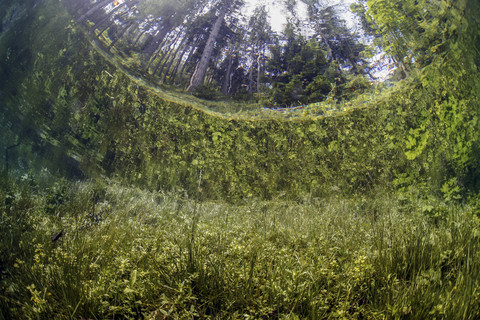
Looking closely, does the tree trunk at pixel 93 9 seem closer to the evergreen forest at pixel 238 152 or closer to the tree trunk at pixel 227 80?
the evergreen forest at pixel 238 152

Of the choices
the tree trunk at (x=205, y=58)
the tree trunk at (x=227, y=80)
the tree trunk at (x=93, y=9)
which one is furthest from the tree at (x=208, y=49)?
the tree trunk at (x=93, y=9)

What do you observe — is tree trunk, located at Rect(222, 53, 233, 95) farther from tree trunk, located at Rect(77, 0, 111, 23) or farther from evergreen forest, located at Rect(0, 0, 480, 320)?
tree trunk, located at Rect(77, 0, 111, 23)

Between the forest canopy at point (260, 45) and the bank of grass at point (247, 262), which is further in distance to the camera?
the forest canopy at point (260, 45)

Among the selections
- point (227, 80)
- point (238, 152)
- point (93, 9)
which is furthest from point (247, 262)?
point (93, 9)

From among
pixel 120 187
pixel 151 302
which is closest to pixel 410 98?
pixel 151 302

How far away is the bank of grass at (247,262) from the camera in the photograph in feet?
5.32

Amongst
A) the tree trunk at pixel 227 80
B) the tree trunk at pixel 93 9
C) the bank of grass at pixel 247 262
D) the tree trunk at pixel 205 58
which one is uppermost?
the tree trunk at pixel 93 9

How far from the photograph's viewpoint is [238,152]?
9.59ft

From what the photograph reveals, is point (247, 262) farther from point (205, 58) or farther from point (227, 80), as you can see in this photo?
point (205, 58)

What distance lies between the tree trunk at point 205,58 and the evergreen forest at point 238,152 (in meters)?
0.02

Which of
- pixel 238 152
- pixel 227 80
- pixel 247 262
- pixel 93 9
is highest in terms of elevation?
pixel 93 9

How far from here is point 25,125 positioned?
3227 millimetres

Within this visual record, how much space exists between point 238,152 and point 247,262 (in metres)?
1.12

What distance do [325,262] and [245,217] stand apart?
1074 mm
